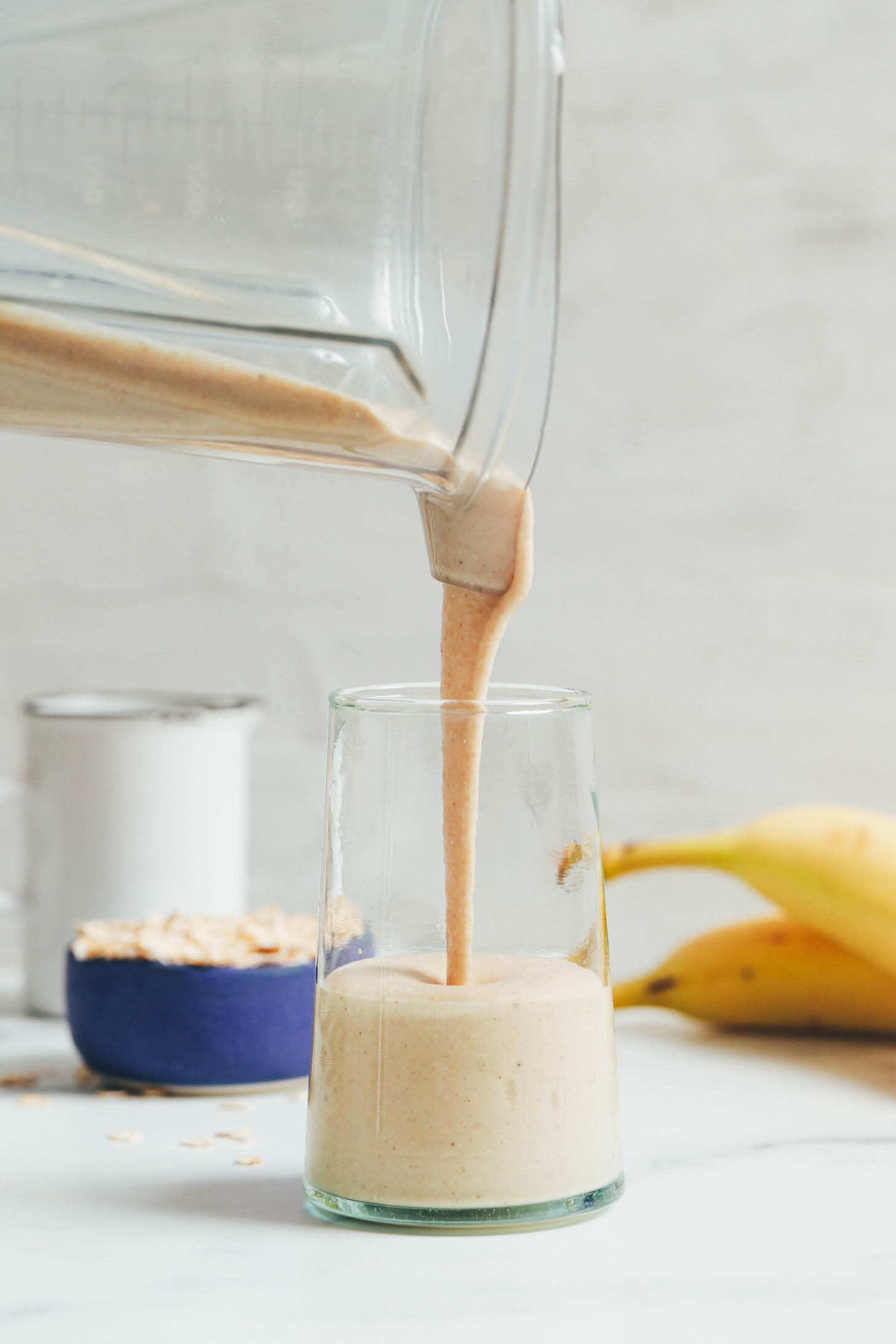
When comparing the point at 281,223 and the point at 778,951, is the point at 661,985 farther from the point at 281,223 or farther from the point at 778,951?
the point at 281,223

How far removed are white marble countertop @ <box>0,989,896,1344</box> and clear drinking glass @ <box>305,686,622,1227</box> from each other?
0.02 meters

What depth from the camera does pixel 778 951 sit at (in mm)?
907

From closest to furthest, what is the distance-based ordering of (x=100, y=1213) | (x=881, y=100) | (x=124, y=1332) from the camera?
(x=124, y=1332) → (x=100, y=1213) → (x=881, y=100)

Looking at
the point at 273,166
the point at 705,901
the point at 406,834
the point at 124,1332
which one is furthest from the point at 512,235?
the point at 705,901

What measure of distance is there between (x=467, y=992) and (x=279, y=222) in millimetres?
269

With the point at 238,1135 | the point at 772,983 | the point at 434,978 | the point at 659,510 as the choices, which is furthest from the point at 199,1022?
the point at 659,510

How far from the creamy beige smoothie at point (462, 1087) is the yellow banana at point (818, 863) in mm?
311

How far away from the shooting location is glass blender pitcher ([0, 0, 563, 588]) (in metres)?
0.49

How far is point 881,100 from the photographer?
3.77ft

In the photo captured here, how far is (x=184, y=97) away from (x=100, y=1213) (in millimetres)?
400

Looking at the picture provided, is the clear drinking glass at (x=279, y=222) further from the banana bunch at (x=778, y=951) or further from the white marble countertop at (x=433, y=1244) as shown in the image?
the banana bunch at (x=778, y=951)

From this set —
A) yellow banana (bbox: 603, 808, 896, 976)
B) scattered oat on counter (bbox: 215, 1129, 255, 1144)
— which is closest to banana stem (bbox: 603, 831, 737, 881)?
yellow banana (bbox: 603, 808, 896, 976)

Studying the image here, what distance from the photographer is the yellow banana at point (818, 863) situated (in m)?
0.84

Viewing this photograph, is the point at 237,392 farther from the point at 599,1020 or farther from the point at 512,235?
the point at 599,1020
